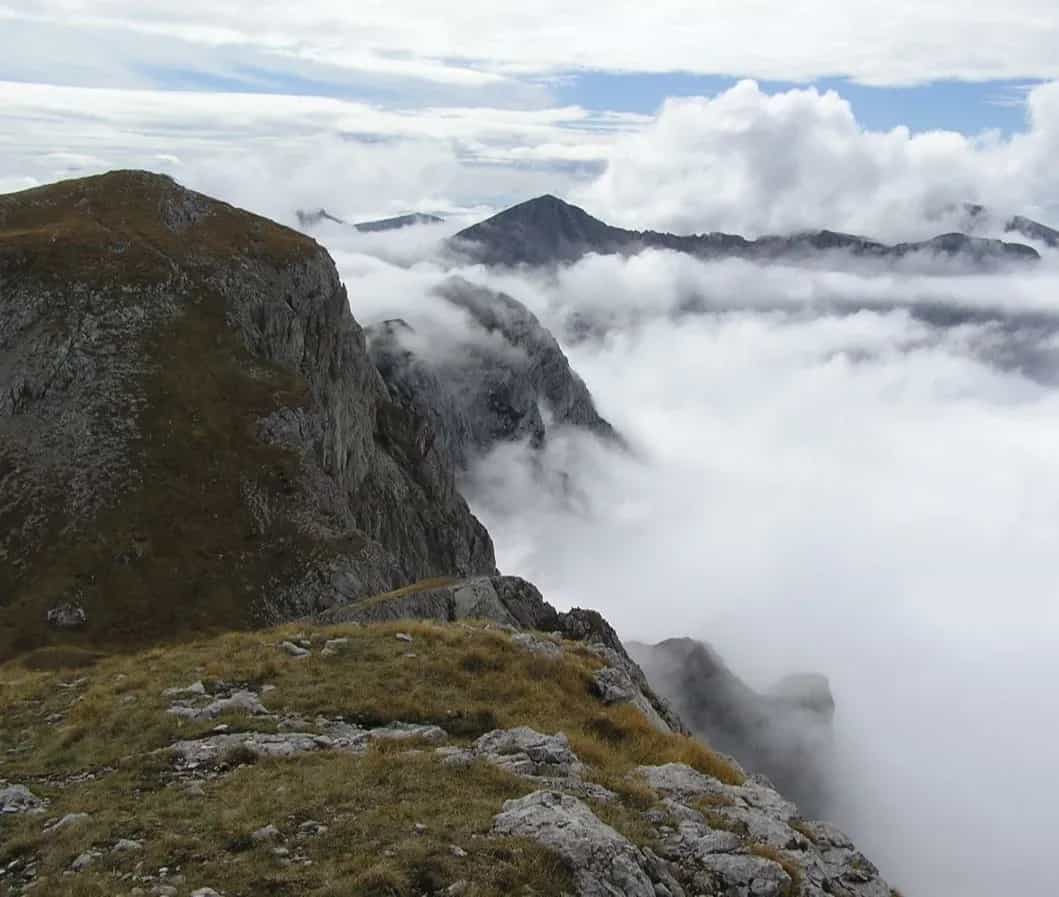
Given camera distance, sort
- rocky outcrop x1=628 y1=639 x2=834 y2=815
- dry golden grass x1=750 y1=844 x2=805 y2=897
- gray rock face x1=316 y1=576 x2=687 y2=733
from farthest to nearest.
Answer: rocky outcrop x1=628 y1=639 x2=834 y2=815, gray rock face x1=316 y1=576 x2=687 y2=733, dry golden grass x1=750 y1=844 x2=805 y2=897

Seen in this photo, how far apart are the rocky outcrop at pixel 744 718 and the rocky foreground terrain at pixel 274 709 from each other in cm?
8625

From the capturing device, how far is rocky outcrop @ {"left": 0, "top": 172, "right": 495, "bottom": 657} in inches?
2731

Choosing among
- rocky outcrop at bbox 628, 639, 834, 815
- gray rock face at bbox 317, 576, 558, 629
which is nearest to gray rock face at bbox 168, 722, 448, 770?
gray rock face at bbox 317, 576, 558, 629

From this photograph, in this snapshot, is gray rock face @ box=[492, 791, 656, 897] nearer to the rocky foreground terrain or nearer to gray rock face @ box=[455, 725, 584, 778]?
the rocky foreground terrain

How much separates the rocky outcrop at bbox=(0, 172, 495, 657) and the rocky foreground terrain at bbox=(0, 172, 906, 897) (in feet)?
0.98

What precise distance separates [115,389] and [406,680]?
65.7 meters

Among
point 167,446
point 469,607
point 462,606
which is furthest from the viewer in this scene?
point 167,446

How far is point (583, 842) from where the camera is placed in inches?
562

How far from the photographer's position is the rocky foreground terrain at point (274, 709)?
47.1 feet

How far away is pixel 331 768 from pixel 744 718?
15538cm

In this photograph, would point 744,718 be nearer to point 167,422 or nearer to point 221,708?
point 167,422

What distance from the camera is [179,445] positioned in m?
78.3

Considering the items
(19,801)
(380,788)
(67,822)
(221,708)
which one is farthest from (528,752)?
(19,801)

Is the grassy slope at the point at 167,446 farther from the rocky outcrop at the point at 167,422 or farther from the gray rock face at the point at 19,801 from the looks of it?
the gray rock face at the point at 19,801
